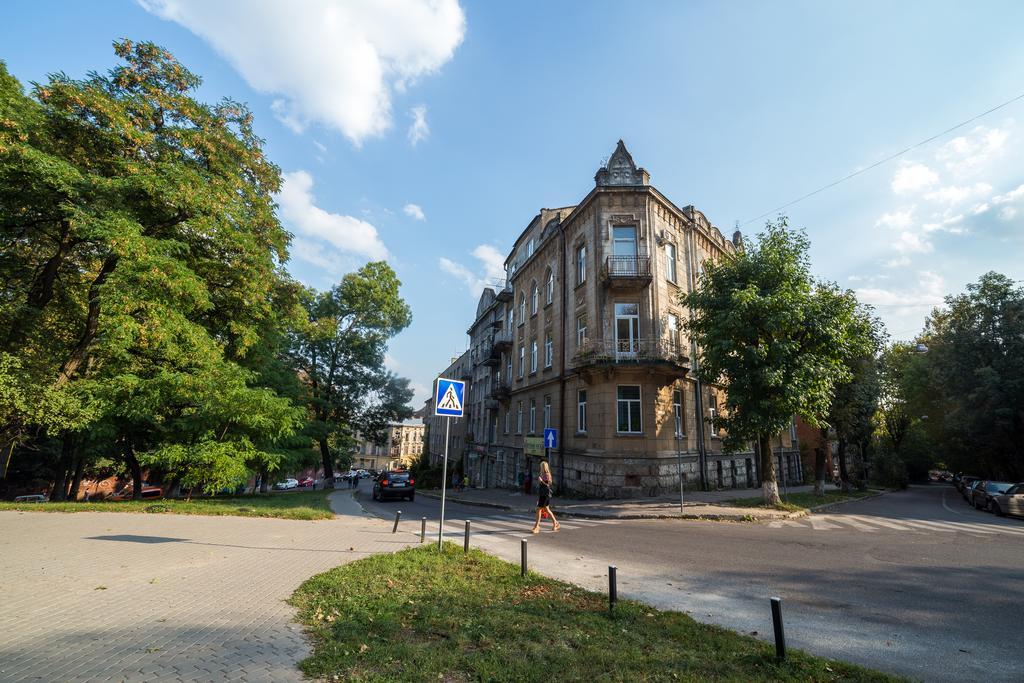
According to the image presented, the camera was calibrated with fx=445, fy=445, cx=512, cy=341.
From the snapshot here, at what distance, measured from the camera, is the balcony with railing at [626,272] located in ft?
69.0

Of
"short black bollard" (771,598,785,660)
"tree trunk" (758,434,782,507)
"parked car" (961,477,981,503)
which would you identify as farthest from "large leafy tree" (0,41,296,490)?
"parked car" (961,477,981,503)

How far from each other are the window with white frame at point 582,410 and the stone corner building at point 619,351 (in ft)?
0.22

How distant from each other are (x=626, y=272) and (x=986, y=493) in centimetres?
2034

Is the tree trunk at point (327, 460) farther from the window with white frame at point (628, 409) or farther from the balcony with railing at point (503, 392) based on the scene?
the window with white frame at point (628, 409)

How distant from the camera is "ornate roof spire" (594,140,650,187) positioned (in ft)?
75.3

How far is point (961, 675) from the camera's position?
4156 mm

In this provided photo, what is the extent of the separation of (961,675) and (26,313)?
961 inches

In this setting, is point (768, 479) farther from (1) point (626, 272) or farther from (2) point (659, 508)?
(1) point (626, 272)

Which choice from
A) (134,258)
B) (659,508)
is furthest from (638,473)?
(134,258)

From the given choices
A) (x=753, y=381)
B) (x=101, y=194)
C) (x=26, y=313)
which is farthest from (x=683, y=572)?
Answer: (x=26, y=313)

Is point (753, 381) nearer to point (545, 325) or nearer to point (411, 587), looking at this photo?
point (545, 325)

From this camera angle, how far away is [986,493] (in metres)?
21.4

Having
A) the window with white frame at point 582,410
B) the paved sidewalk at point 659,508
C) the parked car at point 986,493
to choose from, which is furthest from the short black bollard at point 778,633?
the parked car at point 986,493

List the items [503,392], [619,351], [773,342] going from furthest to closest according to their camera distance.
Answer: [503,392], [619,351], [773,342]
